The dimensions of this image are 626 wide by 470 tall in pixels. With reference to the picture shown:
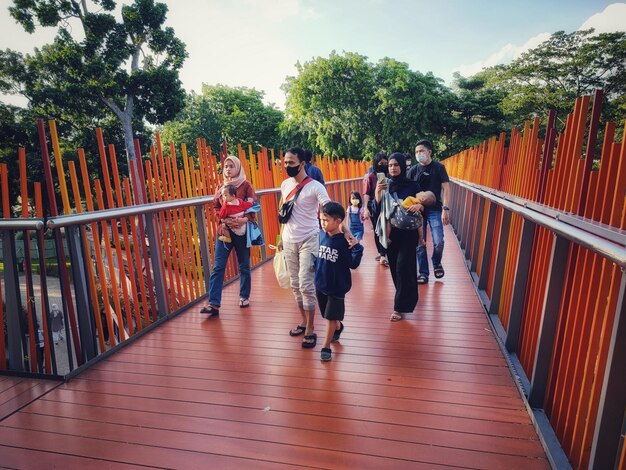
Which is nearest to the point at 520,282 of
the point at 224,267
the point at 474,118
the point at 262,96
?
the point at 224,267

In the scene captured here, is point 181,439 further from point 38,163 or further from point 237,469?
point 38,163

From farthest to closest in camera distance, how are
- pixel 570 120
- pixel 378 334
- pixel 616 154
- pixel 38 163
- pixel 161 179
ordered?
pixel 38 163, pixel 161 179, pixel 378 334, pixel 570 120, pixel 616 154

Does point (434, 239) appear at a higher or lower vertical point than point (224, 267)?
higher

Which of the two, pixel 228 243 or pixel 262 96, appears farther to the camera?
pixel 262 96

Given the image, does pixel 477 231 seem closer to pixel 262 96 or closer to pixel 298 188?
pixel 298 188

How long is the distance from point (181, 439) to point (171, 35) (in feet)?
88.2

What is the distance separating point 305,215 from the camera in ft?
12.0

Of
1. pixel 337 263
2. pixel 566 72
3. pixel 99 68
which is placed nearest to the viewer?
pixel 337 263

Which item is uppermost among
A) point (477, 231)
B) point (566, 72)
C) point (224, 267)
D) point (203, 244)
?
point (566, 72)

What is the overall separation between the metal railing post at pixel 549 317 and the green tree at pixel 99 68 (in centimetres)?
2461

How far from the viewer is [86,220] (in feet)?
10.1

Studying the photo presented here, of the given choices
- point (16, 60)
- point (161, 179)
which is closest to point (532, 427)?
point (161, 179)

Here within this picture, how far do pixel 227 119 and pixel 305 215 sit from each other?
40.1 meters

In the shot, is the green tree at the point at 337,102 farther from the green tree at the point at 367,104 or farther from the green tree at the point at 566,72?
the green tree at the point at 566,72
